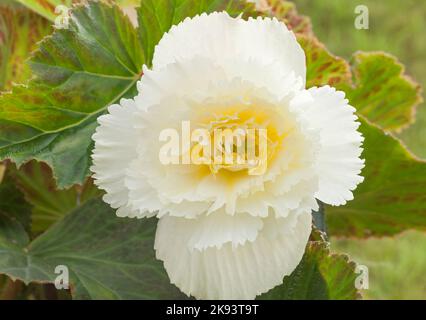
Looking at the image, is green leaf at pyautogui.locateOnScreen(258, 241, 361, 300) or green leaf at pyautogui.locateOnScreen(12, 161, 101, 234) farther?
green leaf at pyautogui.locateOnScreen(12, 161, 101, 234)

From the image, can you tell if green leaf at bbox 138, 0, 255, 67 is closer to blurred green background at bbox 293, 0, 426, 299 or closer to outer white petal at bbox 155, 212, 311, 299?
outer white petal at bbox 155, 212, 311, 299

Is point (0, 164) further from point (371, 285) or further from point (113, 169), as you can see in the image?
point (371, 285)

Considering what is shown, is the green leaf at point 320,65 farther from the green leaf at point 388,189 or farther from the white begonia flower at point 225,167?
the white begonia flower at point 225,167

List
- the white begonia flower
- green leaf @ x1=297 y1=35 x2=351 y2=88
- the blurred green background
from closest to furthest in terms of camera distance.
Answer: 1. the white begonia flower
2. green leaf @ x1=297 y1=35 x2=351 y2=88
3. the blurred green background

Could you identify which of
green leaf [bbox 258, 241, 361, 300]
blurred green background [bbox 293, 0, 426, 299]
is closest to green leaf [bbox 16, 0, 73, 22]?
green leaf [bbox 258, 241, 361, 300]

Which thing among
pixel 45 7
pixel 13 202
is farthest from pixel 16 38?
pixel 13 202

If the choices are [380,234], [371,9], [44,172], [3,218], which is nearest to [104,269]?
[3,218]

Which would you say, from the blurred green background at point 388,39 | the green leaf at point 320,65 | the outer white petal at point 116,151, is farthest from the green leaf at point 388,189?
the blurred green background at point 388,39
